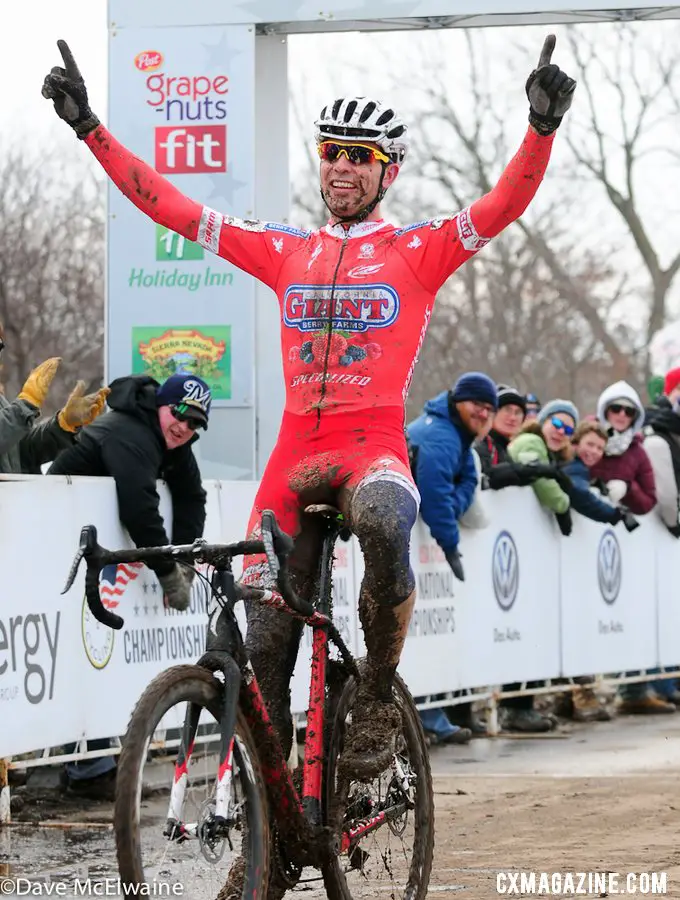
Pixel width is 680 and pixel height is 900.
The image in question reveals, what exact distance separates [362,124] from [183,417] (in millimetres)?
3432

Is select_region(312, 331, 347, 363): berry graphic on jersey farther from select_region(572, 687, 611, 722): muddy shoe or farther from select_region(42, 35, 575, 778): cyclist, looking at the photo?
select_region(572, 687, 611, 722): muddy shoe

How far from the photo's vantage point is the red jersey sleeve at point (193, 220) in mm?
5840

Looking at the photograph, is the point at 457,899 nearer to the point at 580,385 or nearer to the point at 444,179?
the point at 444,179

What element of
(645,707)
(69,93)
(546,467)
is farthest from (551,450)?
(69,93)

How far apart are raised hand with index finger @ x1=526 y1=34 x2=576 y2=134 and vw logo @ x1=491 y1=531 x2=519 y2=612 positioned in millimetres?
7460

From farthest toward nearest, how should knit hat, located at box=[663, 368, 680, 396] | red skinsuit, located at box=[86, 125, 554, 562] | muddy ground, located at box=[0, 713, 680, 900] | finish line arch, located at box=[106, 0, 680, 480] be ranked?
1. knit hat, located at box=[663, 368, 680, 396]
2. finish line arch, located at box=[106, 0, 680, 480]
3. muddy ground, located at box=[0, 713, 680, 900]
4. red skinsuit, located at box=[86, 125, 554, 562]

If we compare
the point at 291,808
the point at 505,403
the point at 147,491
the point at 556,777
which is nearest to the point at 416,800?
the point at 291,808

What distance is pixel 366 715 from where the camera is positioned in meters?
5.56

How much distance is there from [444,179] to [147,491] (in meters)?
35.4

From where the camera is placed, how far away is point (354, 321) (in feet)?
18.4

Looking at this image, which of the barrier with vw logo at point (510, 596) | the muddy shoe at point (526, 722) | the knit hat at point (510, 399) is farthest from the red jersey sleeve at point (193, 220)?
the muddy shoe at point (526, 722)

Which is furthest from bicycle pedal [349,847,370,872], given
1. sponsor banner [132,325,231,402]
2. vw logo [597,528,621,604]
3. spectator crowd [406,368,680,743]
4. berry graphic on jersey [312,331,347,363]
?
vw logo [597,528,621,604]

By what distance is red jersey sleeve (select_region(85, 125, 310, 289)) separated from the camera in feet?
19.2

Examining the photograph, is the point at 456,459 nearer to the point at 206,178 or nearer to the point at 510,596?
the point at 510,596
